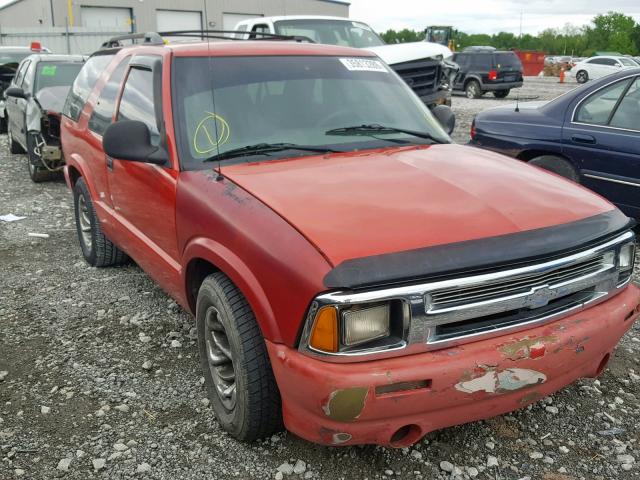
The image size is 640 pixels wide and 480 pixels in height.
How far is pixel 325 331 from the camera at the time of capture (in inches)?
85.3

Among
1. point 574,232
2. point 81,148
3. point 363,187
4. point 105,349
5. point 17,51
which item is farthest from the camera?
point 17,51

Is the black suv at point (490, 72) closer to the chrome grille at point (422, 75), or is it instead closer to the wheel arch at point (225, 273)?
the chrome grille at point (422, 75)

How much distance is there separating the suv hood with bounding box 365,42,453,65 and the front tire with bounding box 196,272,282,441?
8131 mm

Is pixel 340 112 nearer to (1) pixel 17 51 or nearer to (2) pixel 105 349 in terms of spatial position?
(2) pixel 105 349

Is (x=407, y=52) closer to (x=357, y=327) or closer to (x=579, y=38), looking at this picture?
(x=357, y=327)

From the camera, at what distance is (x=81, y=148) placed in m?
4.79

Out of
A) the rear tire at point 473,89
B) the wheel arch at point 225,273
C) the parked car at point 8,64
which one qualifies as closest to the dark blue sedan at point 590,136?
the wheel arch at point 225,273

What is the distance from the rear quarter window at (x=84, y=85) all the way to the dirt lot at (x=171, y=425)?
1682 millimetres

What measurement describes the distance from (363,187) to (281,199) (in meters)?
0.40

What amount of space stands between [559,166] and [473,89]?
18638 millimetres

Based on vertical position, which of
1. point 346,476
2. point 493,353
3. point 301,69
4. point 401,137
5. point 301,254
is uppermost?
point 301,69

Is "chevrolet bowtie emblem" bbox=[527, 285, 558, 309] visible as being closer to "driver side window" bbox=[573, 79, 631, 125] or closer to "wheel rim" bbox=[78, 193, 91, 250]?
"driver side window" bbox=[573, 79, 631, 125]

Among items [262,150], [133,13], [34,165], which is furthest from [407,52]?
[133,13]

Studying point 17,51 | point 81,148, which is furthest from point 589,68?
point 81,148
